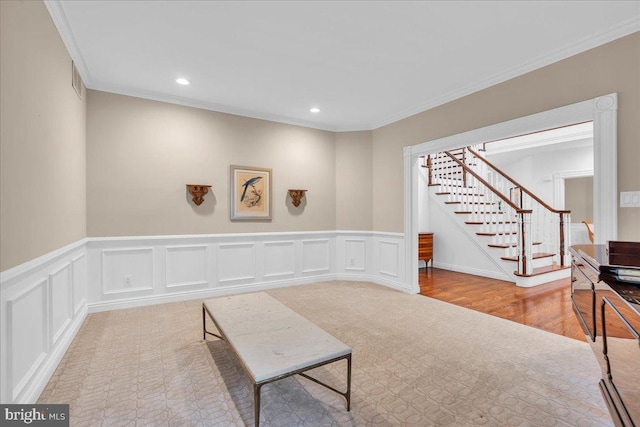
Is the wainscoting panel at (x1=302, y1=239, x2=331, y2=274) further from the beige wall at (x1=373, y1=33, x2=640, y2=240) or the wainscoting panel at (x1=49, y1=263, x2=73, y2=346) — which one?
the wainscoting panel at (x1=49, y1=263, x2=73, y2=346)

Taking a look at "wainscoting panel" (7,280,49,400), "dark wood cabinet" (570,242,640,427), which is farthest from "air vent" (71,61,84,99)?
"dark wood cabinet" (570,242,640,427)

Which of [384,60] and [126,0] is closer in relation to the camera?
[126,0]

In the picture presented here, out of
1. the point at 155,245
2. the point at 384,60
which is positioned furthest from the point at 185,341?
the point at 384,60

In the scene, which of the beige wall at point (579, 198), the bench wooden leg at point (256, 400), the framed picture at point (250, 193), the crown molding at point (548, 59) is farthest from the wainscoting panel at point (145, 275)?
the beige wall at point (579, 198)

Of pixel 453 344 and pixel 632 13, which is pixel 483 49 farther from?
pixel 453 344

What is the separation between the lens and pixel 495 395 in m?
1.87

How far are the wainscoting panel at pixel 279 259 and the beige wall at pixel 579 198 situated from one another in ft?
24.0

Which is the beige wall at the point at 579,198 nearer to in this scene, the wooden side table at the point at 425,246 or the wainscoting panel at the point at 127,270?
the wooden side table at the point at 425,246

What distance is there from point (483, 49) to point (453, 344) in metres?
2.70

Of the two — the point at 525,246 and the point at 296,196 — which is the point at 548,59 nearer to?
the point at 525,246

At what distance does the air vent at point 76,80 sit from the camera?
275cm

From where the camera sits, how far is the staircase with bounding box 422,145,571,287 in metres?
4.74

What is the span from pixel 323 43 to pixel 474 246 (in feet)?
15.0

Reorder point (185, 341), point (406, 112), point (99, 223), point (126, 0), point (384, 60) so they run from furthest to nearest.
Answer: point (406, 112) < point (99, 223) < point (384, 60) < point (185, 341) < point (126, 0)
